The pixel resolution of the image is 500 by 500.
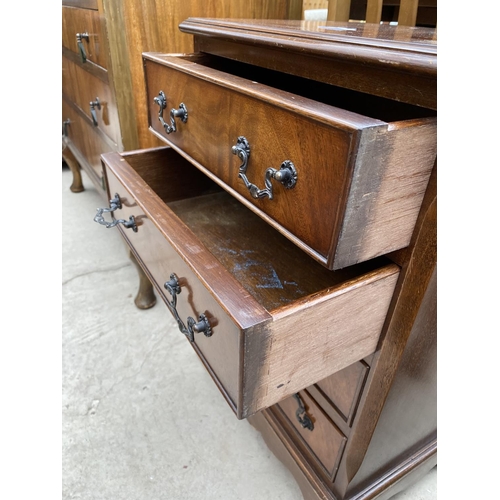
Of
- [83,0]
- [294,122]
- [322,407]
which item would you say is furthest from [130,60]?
[322,407]

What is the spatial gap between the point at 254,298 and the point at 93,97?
930 millimetres

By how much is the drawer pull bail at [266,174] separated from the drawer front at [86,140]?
774 mm

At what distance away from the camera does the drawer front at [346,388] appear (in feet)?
1.81

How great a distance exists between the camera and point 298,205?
0.39 metres

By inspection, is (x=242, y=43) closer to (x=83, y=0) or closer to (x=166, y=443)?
(x=83, y=0)

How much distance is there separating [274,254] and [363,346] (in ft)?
0.69

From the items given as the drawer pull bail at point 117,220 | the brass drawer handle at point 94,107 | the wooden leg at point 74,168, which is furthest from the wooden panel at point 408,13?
the wooden leg at point 74,168

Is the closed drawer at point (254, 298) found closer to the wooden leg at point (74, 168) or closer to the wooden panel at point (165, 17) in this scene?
the wooden panel at point (165, 17)

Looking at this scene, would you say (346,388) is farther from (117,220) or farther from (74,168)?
(74,168)

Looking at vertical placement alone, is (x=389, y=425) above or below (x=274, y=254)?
below

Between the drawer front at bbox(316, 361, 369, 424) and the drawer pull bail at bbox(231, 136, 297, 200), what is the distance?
0.90ft

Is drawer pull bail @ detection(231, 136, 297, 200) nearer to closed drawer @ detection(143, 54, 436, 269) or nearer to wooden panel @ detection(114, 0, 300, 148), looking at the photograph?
closed drawer @ detection(143, 54, 436, 269)

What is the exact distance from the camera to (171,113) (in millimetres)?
579

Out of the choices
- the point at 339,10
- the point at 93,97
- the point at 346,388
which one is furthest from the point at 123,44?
the point at 346,388
